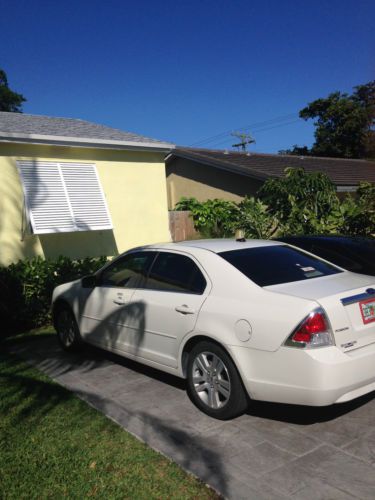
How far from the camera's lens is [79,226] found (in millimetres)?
9641

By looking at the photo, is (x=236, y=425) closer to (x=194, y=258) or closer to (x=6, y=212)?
(x=194, y=258)

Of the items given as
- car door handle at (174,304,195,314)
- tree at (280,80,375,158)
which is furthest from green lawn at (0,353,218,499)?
tree at (280,80,375,158)

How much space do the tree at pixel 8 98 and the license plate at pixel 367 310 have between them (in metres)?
44.0

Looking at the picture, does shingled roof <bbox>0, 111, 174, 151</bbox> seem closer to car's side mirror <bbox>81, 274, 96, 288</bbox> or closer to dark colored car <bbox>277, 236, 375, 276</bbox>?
car's side mirror <bbox>81, 274, 96, 288</bbox>

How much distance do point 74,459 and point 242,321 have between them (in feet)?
5.49

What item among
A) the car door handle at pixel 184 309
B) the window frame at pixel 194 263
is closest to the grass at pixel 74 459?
the car door handle at pixel 184 309

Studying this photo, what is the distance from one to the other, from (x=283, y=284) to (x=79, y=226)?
6.31 metres

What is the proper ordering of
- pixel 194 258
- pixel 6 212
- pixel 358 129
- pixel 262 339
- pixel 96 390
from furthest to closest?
pixel 358 129, pixel 6 212, pixel 96 390, pixel 194 258, pixel 262 339

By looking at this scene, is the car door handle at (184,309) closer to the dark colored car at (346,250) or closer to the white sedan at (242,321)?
the white sedan at (242,321)

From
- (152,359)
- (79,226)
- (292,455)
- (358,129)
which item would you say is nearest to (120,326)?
(152,359)

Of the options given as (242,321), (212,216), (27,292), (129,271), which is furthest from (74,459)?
(212,216)

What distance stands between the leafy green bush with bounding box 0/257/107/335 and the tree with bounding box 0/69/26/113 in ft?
126

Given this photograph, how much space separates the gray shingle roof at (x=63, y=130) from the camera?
9.75m

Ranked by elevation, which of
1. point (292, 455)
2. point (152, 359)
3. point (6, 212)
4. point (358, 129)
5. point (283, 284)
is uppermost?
point (358, 129)
